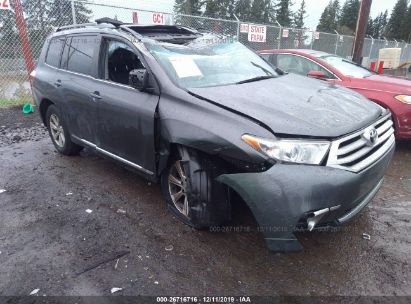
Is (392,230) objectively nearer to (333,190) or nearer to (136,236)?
(333,190)

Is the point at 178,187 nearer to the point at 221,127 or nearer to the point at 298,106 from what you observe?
the point at 221,127

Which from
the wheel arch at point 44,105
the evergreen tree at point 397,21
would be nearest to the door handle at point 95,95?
the wheel arch at point 44,105

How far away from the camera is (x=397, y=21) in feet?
A: 185

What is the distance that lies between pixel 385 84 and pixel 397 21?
61.8 metres

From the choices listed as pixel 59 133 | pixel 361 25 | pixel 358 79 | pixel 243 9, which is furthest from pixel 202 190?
pixel 243 9

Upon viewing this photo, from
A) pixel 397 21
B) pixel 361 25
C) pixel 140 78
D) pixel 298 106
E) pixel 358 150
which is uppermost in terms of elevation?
pixel 397 21

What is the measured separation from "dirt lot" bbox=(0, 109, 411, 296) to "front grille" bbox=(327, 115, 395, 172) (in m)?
0.80

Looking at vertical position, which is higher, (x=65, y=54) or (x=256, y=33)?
(x=256, y=33)

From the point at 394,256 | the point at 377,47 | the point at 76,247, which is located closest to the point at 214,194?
the point at 76,247

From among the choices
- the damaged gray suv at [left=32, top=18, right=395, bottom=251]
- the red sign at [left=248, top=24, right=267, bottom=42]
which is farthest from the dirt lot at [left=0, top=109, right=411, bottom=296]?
the red sign at [left=248, top=24, right=267, bottom=42]

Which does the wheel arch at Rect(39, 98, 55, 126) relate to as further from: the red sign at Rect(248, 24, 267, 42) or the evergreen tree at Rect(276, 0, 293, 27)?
the evergreen tree at Rect(276, 0, 293, 27)

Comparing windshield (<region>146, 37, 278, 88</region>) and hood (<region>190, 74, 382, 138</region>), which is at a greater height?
windshield (<region>146, 37, 278, 88</region>)

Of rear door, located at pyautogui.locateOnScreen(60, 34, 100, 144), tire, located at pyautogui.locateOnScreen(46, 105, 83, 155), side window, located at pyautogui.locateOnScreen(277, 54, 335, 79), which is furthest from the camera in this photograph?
side window, located at pyautogui.locateOnScreen(277, 54, 335, 79)

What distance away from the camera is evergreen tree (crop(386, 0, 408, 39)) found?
182 feet
